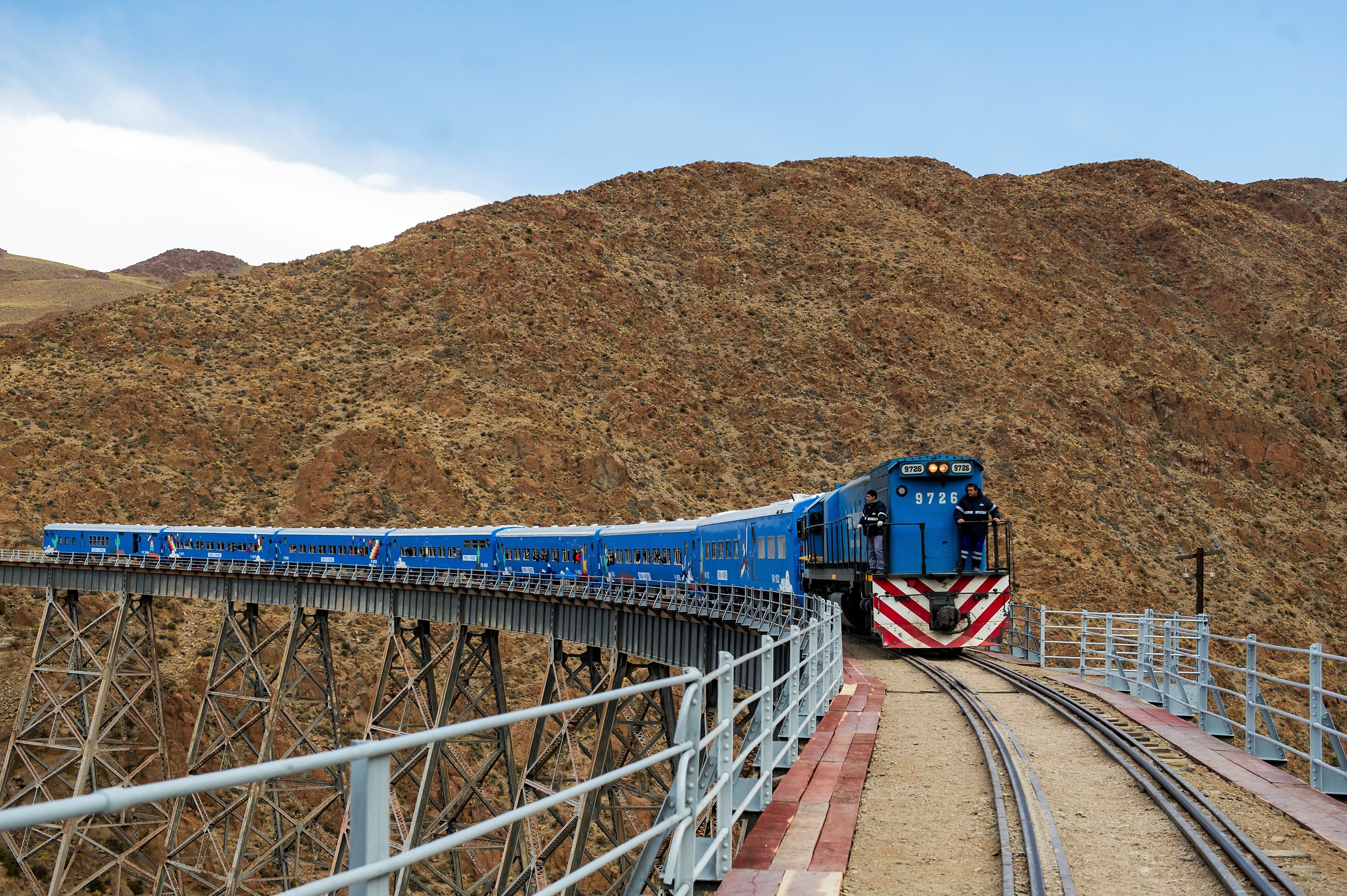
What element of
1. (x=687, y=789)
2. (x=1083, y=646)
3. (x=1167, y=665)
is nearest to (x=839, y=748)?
(x=687, y=789)

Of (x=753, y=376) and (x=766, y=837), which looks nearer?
(x=766, y=837)

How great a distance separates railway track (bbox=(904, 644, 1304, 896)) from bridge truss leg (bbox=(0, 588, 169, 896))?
25666 mm

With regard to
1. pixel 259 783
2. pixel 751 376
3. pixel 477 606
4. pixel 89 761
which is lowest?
pixel 89 761

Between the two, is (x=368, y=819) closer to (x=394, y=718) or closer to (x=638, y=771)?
(x=638, y=771)

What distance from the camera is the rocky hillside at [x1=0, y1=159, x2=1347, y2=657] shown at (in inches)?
2238

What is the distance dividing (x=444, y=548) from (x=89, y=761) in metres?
12.6

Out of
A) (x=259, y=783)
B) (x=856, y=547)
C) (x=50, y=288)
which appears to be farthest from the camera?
(x=50, y=288)

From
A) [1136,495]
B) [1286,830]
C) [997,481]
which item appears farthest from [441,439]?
[1286,830]

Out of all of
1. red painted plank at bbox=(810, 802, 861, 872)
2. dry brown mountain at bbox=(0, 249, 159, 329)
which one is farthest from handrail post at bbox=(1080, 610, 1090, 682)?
dry brown mountain at bbox=(0, 249, 159, 329)

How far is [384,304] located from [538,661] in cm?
3833

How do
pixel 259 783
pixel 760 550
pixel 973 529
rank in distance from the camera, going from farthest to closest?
pixel 760 550
pixel 973 529
pixel 259 783

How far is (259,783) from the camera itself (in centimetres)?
2080

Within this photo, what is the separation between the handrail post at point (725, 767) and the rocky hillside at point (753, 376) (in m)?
49.6

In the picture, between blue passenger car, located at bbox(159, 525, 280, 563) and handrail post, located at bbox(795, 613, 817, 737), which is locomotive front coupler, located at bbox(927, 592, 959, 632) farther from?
blue passenger car, located at bbox(159, 525, 280, 563)
